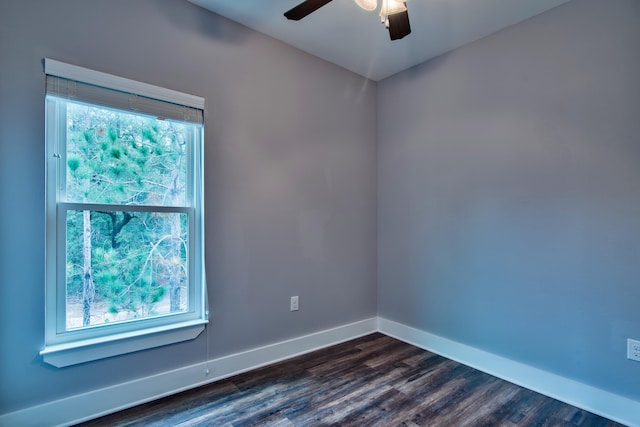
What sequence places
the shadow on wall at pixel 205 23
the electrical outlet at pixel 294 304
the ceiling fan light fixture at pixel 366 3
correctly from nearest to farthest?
the ceiling fan light fixture at pixel 366 3
the shadow on wall at pixel 205 23
the electrical outlet at pixel 294 304

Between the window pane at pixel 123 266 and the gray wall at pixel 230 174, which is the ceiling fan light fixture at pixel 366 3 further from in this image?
the window pane at pixel 123 266

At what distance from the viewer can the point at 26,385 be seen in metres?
1.64

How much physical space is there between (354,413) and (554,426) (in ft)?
3.60

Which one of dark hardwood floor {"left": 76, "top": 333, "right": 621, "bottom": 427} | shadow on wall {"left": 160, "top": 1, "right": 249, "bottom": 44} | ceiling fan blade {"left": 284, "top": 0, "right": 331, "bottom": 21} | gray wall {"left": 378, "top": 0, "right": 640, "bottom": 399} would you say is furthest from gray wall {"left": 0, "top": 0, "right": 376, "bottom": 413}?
ceiling fan blade {"left": 284, "top": 0, "right": 331, "bottom": 21}

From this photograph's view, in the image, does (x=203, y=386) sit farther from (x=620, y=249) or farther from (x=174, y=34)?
(x=620, y=249)

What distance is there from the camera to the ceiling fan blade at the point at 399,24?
60.9 inches

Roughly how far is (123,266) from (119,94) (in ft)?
3.31

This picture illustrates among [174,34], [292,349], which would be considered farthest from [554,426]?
[174,34]

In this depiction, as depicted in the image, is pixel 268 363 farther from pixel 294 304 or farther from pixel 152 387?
pixel 152 387

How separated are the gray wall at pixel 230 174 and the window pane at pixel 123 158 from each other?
0.16 metres

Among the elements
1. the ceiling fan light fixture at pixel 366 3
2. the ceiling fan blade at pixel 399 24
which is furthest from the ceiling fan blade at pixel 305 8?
the ceiling fan blade at pixel 399 24

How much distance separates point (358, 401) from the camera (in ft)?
6.57

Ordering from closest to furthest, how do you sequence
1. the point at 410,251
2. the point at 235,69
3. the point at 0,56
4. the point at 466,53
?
the point at 0,56 → the point at 235,69 → the point at 466,53 → the point at 410,251

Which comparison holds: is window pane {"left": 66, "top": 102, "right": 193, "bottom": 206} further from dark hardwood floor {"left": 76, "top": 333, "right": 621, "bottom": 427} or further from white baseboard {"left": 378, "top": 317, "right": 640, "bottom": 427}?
white baseboard {"left": 378, "top": 317, "right": 640, "bottom": 427}
